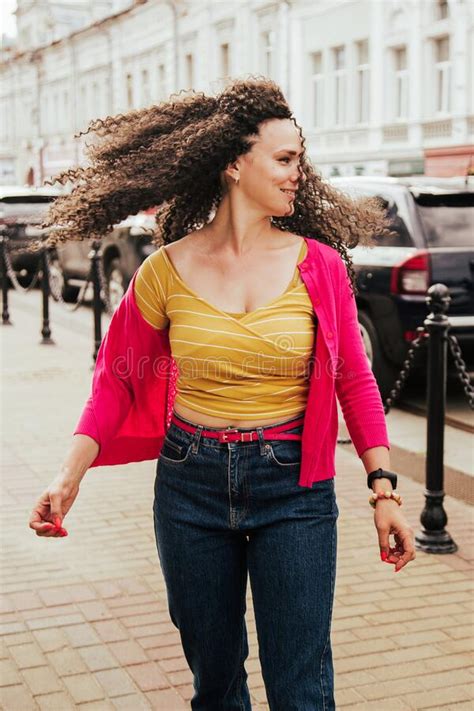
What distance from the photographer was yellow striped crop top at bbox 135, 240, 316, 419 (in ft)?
9.37

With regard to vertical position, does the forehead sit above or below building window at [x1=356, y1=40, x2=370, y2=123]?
below

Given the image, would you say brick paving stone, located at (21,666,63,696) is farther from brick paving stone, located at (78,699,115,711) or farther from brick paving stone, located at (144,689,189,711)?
brick paving stone, located at (144,689,189,711)

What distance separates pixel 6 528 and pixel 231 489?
3.39m

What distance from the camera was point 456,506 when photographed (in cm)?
644

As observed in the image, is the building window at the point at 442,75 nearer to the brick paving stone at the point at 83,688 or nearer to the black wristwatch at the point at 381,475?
the brick paving stone at the point at 83,688

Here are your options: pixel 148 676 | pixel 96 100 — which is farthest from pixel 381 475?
pixel 96 100

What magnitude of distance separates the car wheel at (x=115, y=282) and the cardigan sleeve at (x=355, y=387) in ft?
39.9

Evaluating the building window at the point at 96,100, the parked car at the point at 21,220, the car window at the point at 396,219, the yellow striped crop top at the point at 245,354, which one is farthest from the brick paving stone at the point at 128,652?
the building window at the point at 96,100

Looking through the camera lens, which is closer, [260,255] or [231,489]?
[231,489]

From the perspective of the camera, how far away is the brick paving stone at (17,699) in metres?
3.87

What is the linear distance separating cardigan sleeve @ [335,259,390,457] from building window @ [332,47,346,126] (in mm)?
30730

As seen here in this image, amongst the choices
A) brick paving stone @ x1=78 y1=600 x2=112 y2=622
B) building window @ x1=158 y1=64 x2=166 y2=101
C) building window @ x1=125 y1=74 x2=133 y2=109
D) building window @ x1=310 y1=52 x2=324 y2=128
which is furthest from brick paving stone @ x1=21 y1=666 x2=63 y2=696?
building window @ x1=125 y1=74 x2=133 y2=109

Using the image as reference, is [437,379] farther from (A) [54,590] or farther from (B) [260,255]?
(B) [260,255]

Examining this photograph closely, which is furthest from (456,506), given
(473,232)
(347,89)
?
(347,89)
